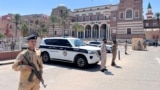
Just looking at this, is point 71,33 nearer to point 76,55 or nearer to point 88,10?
point 88,10

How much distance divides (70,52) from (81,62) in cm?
105

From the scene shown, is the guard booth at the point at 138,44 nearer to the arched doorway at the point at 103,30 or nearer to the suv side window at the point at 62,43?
the suv side window at the point at 62,43

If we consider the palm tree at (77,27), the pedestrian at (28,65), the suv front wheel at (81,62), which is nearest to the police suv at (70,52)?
the suv front wheel at (81,62)

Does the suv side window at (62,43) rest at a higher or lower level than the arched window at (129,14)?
lower

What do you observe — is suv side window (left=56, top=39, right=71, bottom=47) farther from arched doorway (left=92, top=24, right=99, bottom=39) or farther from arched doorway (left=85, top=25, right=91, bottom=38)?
arched doorway (left=85, top=25, right=91, bottom=38)

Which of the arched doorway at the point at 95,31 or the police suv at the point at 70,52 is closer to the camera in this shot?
the police suv at the point at 70,52

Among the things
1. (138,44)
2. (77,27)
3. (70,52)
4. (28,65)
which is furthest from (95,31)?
(28,65)

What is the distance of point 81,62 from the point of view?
12.9 m

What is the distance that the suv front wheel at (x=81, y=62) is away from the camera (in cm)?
1275

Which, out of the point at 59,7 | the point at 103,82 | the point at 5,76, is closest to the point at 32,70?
the point at 103,82

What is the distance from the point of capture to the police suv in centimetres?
1277

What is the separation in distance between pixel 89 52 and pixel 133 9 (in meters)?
57.9

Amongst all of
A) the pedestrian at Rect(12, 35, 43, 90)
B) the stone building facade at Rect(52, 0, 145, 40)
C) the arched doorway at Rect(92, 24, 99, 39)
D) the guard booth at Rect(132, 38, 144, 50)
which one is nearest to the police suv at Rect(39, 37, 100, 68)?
the pedestrian at Rect(12, 35, 43, 90)

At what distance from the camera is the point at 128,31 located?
67625mm
